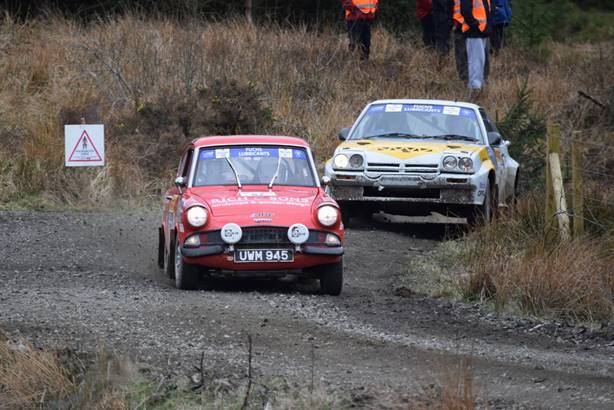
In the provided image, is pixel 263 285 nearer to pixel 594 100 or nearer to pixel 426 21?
pixel 594 100

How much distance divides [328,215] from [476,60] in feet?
39.4

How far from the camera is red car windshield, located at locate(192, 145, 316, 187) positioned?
497 inches

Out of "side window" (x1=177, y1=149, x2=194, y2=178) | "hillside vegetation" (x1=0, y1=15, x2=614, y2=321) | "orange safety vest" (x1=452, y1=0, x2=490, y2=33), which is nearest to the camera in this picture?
"side window" (x1=177, y1=149, x2=194, y2=178)

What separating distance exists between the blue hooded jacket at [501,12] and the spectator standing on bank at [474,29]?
243 cm

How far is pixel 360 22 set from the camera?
973 inches

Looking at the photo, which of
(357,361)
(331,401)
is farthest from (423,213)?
(331,401)

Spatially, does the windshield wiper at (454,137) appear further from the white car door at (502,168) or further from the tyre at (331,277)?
the tyre at (331,277)

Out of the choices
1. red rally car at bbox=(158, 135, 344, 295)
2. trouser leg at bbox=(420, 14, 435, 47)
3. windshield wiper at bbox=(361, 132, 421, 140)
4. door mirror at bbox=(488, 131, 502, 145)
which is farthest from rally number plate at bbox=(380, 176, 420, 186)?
Result: trouser leg at bbox=(420, 14, 435, 47)

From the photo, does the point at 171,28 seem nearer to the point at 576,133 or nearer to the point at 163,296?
the point at 576,133

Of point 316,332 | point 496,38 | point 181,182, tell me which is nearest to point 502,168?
point 181,182

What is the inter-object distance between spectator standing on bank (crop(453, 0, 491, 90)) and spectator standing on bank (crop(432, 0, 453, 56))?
4.34 feet

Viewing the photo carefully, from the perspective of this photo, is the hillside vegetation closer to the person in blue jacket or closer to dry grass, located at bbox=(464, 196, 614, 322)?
the person in blue jacket

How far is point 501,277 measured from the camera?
450 inches

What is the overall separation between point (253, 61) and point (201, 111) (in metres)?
3.81
